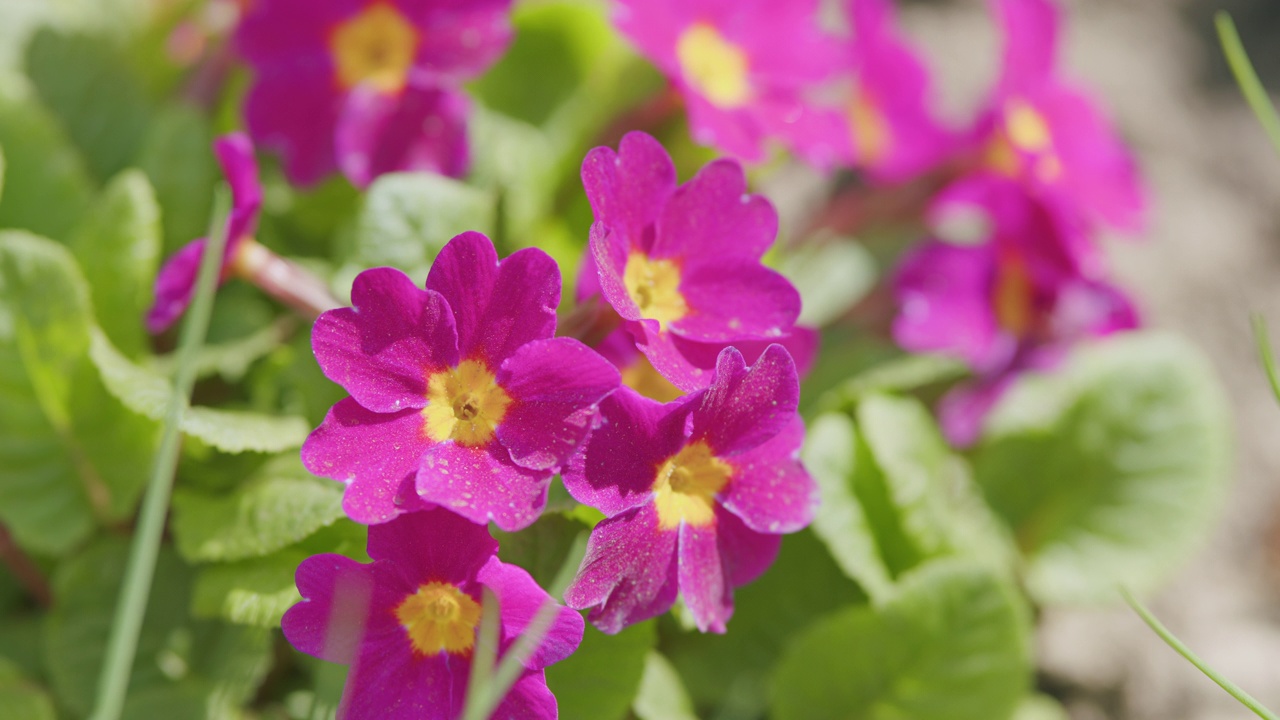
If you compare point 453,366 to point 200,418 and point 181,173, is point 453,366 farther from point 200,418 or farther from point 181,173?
point 181,173

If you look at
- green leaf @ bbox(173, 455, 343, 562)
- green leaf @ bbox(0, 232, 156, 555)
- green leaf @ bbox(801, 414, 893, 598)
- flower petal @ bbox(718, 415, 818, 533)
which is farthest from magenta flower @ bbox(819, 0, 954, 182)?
green leaf @ bbox(0, 232, 156, 555)

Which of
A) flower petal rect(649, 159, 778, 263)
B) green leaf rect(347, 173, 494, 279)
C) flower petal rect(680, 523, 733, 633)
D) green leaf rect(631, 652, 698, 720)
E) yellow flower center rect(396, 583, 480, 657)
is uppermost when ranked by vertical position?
flower petal rect(649, 159, 778, 263)

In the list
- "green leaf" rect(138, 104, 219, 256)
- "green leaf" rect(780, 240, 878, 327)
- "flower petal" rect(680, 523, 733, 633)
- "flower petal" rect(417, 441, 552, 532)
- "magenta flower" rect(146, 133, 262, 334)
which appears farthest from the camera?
"green leaf" rect(780, 240, 878, 327)

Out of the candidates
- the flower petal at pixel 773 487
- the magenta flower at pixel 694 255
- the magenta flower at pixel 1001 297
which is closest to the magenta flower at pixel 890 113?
the magenta flower at pixel 1001 297

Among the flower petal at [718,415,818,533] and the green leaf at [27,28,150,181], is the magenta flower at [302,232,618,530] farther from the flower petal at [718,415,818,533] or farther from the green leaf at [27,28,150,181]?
the green leaf at [27,28,150,181]

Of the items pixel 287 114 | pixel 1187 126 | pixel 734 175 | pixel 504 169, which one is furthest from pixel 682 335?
pixel 1187 126

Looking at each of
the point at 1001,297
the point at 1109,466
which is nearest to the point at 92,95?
the point at 1001,297

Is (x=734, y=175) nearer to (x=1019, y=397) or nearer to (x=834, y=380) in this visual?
(x=834, y=380)

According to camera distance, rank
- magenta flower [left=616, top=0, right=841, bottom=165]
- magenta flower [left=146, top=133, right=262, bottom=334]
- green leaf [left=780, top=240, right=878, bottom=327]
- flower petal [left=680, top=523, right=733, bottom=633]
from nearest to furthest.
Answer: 1. flower petal [left=680, top=523, right=733, bottom=633]
2. magenta flower [left=146, top=133, right=262, bottom=334]
3. magenta flower [left=616, top=0, right=841, bottom=165]
4. green leaf [left=780, top=240, right=878, bottom=327]
